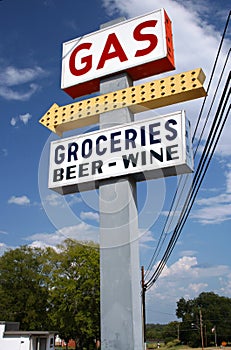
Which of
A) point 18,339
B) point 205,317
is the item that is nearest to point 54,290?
point 18,339

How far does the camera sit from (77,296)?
1414 inches

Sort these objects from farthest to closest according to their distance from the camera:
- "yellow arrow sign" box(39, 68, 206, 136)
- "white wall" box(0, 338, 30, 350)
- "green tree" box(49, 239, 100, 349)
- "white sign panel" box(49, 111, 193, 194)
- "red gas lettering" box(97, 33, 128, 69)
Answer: "green tree" box(49, 239, 100, 349) < "white wall" box(0, 338, 30, 350) < "red gas lettering" box(97, 33, 128, 69) < "yellow arrow sign" box(39, 68, 206, 136) < "white sign panel" box(49, 111, 193, 194)

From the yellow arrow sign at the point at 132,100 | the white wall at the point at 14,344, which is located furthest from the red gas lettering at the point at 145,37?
the white wall at the point at 14,344

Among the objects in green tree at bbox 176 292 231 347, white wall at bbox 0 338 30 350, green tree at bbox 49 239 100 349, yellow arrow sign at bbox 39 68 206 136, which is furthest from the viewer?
green tree at bbox 176 292 231 347

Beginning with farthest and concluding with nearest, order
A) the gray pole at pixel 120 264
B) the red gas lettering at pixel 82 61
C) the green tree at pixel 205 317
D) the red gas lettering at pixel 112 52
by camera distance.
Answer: the green tree at pixel 205 317 → the red gas lettering at pixel 82 61 → the red gas lettering at pixel 112 52 → the gray pole at pixel 120 264

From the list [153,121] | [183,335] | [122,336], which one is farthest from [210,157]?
[183,335]

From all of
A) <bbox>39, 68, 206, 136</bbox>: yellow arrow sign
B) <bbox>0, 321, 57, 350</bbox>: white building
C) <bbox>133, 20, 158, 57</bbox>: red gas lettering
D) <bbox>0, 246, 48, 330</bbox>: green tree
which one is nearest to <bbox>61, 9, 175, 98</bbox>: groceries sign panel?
<bbox>133, 20, 158, 57</bbox>: red gas lettering

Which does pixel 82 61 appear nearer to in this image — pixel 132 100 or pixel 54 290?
pixel 132 100

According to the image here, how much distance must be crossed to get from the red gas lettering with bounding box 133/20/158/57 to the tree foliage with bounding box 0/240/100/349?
104 feet

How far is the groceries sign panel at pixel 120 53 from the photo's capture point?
6.56m

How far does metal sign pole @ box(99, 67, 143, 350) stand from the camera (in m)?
5.31

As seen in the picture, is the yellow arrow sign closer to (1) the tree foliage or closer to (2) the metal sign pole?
(2) the metal sign pole

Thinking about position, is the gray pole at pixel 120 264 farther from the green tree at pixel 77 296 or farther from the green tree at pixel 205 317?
the green tree at pixel 205 317

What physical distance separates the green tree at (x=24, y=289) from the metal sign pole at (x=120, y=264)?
35.3 meters
